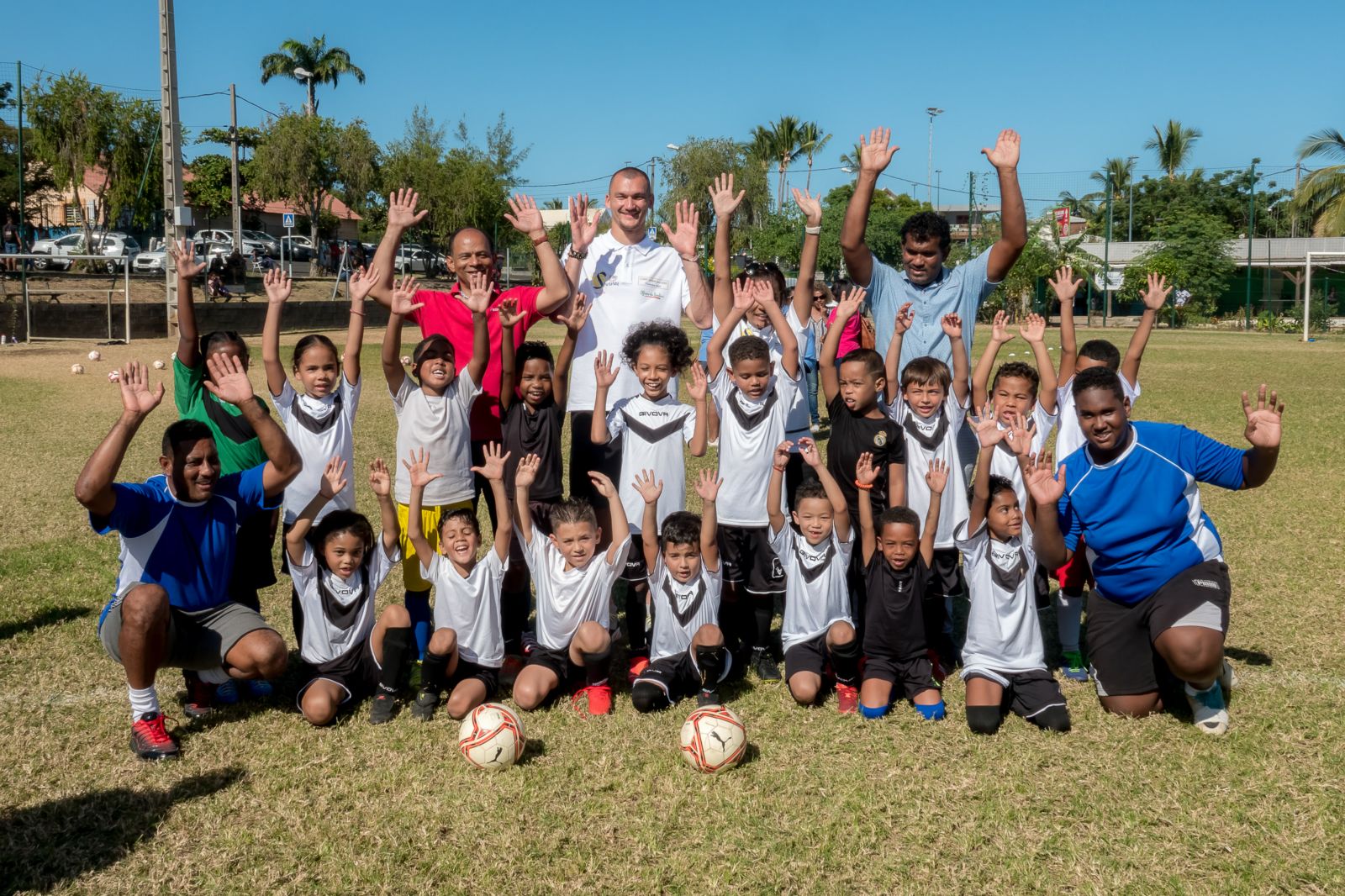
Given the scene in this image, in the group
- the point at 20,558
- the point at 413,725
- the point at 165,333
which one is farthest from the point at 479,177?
the point at 413,725

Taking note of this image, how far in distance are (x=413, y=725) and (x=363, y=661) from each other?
399 millimetres

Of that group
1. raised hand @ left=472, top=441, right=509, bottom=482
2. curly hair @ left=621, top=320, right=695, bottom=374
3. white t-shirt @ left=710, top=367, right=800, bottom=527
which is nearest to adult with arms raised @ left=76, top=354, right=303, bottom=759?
raised hand @ left=472, top=441, right=509, bottom=482

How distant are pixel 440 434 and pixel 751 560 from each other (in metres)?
1.56

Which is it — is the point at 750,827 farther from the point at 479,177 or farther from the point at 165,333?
the point at 479,177

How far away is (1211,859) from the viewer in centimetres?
327

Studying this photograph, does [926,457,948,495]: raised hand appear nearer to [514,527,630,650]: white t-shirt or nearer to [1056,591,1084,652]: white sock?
[1056,591,1084,652]: white sock

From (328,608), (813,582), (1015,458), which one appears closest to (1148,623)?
(1015,458)

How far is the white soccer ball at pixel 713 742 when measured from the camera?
3.90 metres

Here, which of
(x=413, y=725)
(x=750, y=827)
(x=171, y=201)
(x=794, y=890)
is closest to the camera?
(x=794, y=890)

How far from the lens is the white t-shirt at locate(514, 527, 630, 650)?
4648 mm

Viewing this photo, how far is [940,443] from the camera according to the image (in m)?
4.93

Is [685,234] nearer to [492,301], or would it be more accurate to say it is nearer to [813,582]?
[492,301]

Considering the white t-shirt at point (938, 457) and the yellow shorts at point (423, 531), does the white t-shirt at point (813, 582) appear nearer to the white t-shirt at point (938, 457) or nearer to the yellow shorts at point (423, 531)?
the white t-shirt at point (938, 457)

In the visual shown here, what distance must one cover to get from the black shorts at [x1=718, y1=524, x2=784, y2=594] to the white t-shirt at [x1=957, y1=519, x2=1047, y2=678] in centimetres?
90
